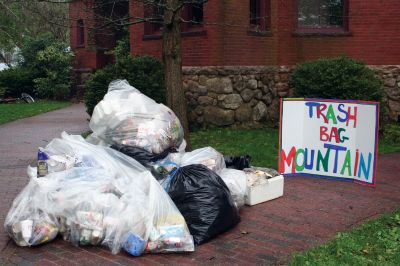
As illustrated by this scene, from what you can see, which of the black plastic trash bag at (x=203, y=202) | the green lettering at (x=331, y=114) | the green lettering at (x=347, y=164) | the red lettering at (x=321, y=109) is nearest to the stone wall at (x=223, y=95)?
the red lettering at (x=321, y=109)

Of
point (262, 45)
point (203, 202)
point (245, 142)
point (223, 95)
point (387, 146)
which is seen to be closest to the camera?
point (203, 202)

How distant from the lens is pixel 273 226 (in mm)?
5000

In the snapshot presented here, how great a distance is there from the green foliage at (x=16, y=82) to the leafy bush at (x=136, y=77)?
11787 millimetres

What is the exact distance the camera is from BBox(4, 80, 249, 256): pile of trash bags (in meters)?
4.28

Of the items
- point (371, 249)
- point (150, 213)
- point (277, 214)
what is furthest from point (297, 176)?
point (150, 213)

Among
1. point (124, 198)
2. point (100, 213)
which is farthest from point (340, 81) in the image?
point (100, 213)

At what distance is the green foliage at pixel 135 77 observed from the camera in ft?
33.4

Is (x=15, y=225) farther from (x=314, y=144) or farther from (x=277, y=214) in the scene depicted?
(x=314, y=144)

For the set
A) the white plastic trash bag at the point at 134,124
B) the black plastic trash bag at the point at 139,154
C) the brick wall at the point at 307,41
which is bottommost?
the black plastic trash bag at the point at 139,154

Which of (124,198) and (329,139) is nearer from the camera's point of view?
(124,198)

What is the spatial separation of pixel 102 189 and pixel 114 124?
1.21 metres

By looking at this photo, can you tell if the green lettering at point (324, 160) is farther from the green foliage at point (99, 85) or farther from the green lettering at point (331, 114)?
the green foliage at point (99, 85)

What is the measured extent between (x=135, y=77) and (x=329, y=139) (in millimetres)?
4801

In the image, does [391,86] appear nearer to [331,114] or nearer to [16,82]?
[331,114]
